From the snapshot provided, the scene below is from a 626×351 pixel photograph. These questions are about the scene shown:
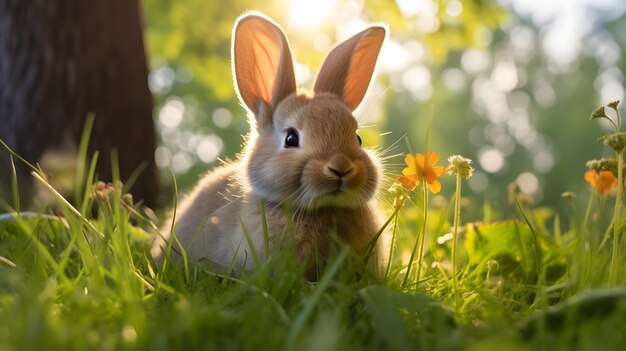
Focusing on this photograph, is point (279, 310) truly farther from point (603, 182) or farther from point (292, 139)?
point (603, 182)

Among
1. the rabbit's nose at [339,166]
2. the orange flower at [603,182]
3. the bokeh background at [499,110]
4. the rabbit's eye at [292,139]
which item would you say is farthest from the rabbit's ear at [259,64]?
the bokeh background at [499,110]

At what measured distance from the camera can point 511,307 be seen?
93.5 inches

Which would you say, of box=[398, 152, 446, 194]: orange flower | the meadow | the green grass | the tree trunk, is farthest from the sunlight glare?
the green grass

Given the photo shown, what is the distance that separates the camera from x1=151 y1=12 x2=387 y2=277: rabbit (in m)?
2.84

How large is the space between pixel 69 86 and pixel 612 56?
28025 mm

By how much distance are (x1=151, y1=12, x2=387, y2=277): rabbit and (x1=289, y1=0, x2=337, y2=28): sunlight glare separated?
2.94m

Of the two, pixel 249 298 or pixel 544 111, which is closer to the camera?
pixel 249 298

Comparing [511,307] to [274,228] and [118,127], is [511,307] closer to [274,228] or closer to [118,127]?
[274,228]

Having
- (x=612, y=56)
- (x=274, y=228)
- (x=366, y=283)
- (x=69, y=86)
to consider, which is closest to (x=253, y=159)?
(x=274, y=228)

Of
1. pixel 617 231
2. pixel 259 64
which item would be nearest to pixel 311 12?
pixel 259 64

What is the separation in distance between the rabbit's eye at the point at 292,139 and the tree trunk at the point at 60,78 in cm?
253

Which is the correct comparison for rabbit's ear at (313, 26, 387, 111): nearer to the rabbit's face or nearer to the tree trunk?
the rabbit's face

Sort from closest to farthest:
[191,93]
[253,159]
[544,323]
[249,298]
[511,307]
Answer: [544,323] < [249,298] < [511,307] < [253,159] < [191,93]

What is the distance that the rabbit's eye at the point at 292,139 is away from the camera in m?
3.08
